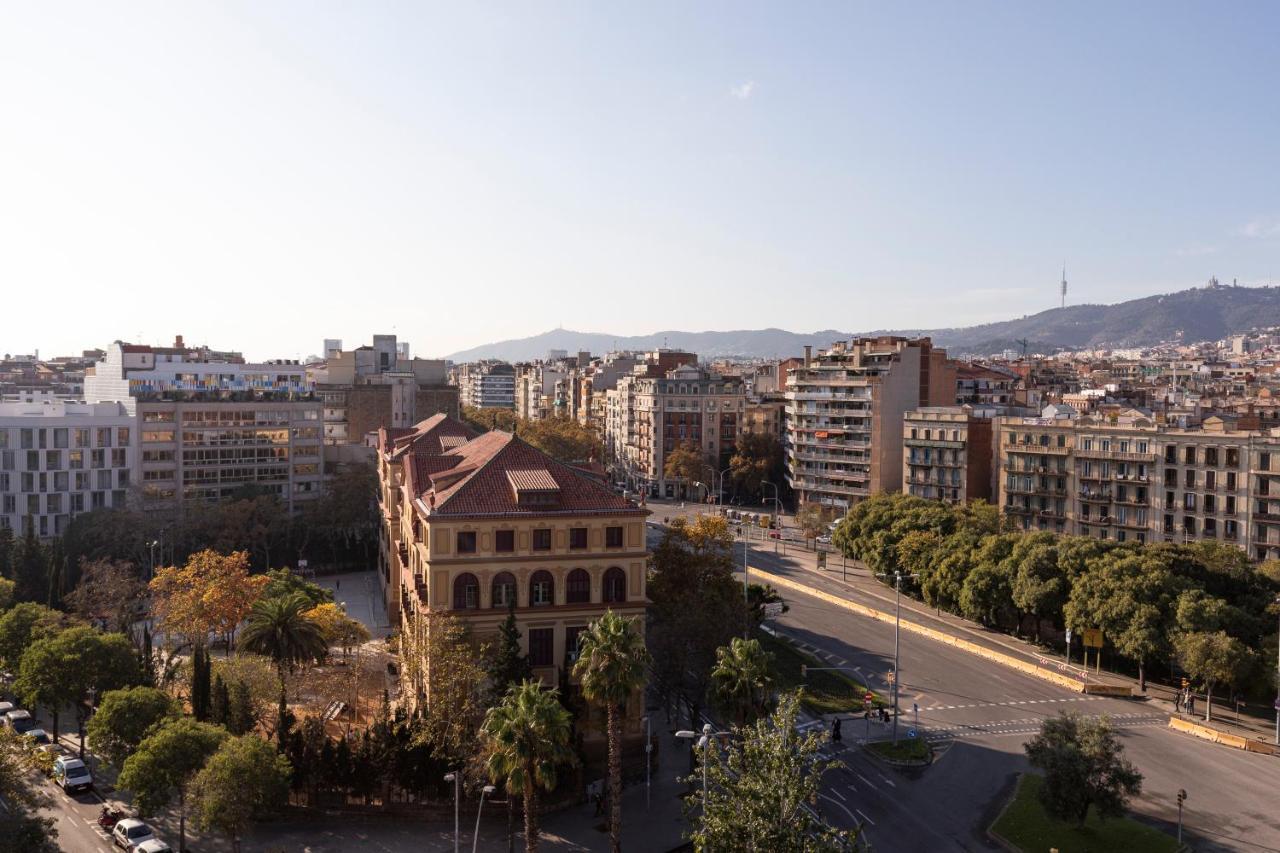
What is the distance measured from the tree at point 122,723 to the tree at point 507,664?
1613cm

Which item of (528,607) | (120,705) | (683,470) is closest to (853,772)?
(528,607)

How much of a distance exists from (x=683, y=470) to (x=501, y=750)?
124 m

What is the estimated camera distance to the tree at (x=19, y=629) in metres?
64.4

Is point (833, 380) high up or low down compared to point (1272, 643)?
up

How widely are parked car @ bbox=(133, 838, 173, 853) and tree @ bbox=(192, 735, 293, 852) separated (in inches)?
76.5

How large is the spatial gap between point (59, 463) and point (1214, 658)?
362 feet

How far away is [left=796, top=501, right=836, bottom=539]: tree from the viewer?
126 metres

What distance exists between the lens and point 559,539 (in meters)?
61.2

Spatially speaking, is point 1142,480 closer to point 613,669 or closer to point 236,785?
point 613,669

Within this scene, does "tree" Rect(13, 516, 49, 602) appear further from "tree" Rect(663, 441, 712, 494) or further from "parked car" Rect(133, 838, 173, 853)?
"tree" Rect(663, 441, 712, 494)

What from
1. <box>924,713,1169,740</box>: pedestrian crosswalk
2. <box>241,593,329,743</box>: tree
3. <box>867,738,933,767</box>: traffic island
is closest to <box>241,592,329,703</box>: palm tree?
<box>241,593,329,743</box>: tree

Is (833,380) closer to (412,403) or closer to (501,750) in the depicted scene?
(412,403)

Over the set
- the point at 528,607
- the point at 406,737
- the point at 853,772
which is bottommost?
the point at 853,772

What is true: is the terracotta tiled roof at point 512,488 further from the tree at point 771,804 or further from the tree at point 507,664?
the tree at point 771,804
